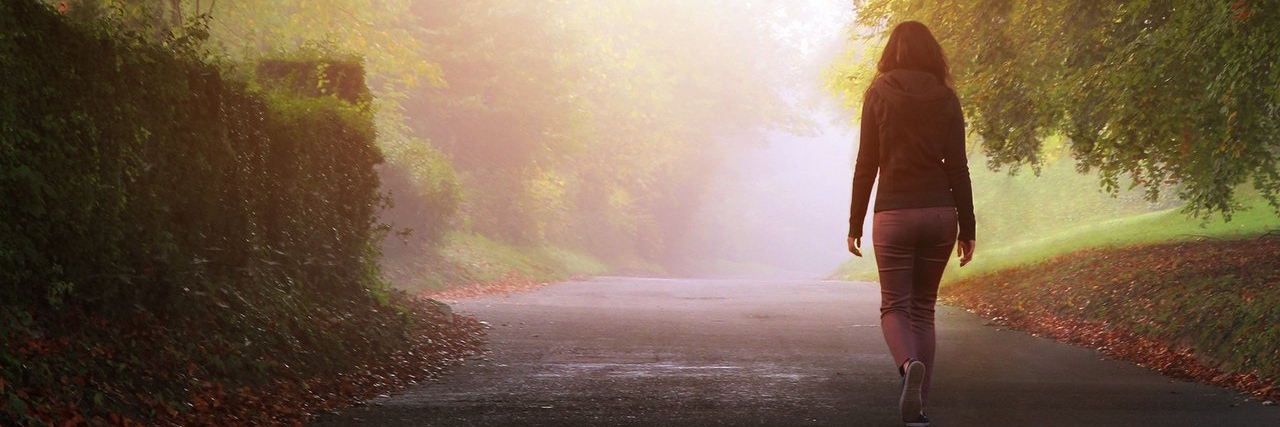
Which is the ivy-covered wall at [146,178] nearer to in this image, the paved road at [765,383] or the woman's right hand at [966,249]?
the paved road at [765,383]

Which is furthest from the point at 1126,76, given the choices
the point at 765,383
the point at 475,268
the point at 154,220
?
the point at 475,268

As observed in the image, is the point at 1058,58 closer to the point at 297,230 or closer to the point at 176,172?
the point at 297,230

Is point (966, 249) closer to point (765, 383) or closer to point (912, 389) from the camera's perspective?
point (912, 389)

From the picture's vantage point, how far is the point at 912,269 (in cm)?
682

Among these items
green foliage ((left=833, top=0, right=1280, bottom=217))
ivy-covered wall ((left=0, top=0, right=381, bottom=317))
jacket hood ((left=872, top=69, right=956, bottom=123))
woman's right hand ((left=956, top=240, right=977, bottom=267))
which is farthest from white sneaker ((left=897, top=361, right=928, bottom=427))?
ivy-covered wall ((left=0, top=0, right=381, bottom=317))

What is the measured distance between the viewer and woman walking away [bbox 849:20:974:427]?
666 cm

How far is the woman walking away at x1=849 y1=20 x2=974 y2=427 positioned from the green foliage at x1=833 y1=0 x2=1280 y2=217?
10.4ft

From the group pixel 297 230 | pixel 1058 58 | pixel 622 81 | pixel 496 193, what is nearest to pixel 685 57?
pixel 622 81

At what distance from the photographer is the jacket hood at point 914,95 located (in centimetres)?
679

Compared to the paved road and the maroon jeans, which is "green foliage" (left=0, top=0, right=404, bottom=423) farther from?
the maroon jeans

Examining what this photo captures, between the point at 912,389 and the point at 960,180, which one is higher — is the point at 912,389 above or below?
below

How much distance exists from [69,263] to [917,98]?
4.34 meters

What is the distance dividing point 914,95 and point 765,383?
3532mm

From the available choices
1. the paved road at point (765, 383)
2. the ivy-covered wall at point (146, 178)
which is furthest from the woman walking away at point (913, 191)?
the ivy-covered wall at point (146, 178)
